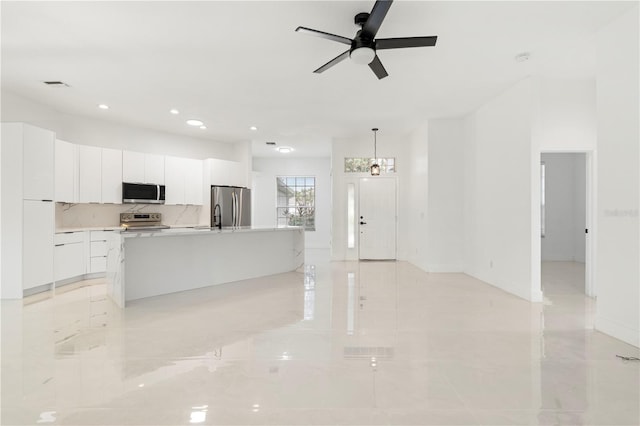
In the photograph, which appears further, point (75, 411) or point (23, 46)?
point (23, 46)

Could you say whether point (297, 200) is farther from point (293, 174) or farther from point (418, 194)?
point (418, 194)

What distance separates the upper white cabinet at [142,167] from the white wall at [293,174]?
4.12 m

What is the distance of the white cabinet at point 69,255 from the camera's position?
5.31 meters

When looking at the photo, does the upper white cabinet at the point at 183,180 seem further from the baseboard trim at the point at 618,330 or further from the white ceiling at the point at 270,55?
the baseboard trim at the point at 618,330

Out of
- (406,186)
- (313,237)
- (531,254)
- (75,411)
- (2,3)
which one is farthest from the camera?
(313,237)

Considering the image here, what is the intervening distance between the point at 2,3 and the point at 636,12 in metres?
5.41

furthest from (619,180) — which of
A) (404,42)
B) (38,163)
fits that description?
(38,163)

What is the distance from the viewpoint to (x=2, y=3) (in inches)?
116

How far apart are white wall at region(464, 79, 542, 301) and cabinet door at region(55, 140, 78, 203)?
270 inches

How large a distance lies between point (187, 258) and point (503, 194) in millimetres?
4732

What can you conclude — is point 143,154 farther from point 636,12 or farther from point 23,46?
point 636,12

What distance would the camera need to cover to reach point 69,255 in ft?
18.2

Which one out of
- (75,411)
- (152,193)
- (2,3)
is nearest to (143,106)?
(152,193)

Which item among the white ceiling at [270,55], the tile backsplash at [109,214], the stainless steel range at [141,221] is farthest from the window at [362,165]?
the stainless steel range at [141,221]
